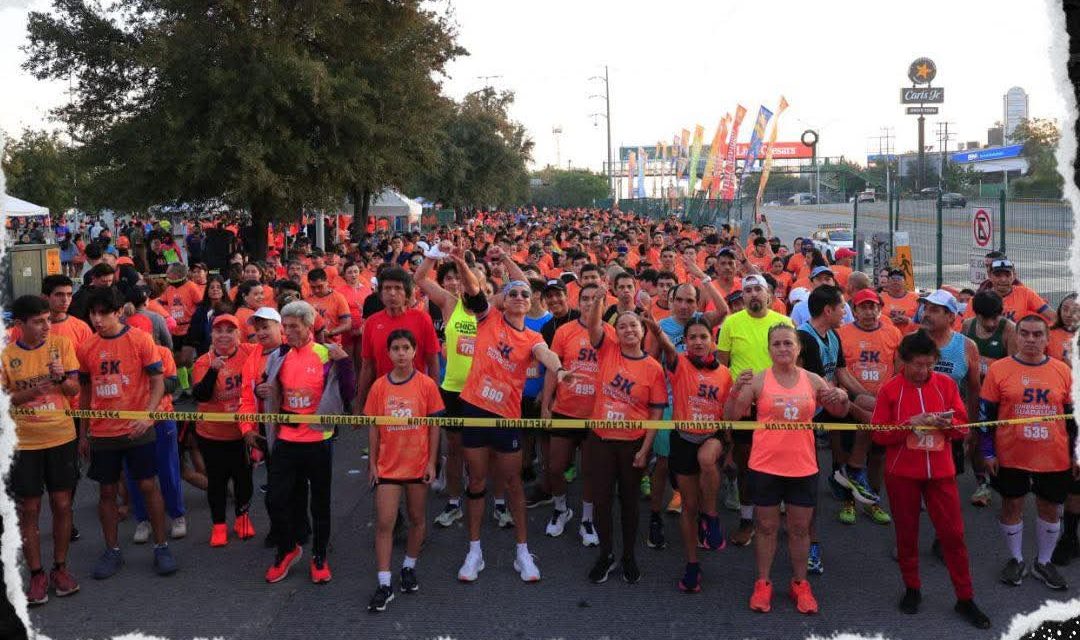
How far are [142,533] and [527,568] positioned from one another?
116 inches

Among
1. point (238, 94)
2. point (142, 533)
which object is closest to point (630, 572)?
point (142, 533)

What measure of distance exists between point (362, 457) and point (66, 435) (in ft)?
11.2

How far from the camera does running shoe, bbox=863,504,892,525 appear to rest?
6797mm

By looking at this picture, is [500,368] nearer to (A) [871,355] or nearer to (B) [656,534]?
Answer: (B) [656,534]

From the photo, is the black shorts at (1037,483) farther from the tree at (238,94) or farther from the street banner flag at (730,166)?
the street banner flag at (730,166)

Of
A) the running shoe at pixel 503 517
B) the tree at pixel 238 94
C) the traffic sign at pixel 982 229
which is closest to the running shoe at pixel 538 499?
the running shoe at pixel 503 517

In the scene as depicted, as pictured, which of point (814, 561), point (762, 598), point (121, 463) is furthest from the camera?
point (121, 463)

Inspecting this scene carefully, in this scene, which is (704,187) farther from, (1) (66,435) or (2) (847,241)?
(1) (66,435)

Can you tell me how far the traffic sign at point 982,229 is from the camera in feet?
41.8

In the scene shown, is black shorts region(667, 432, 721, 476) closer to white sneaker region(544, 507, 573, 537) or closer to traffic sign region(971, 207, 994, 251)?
white sneaker region(544, 507, 573, 537)

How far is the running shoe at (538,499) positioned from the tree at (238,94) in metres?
10.6

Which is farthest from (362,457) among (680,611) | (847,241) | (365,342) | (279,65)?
(847,241)

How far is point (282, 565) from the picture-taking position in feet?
19.4

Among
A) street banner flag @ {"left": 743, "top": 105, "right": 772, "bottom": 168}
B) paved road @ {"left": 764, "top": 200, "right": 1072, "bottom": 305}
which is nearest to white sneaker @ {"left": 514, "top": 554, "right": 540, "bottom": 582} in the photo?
paved road @ {"left": 764, "top": 200, "right": 1072, "bottom": 305}
